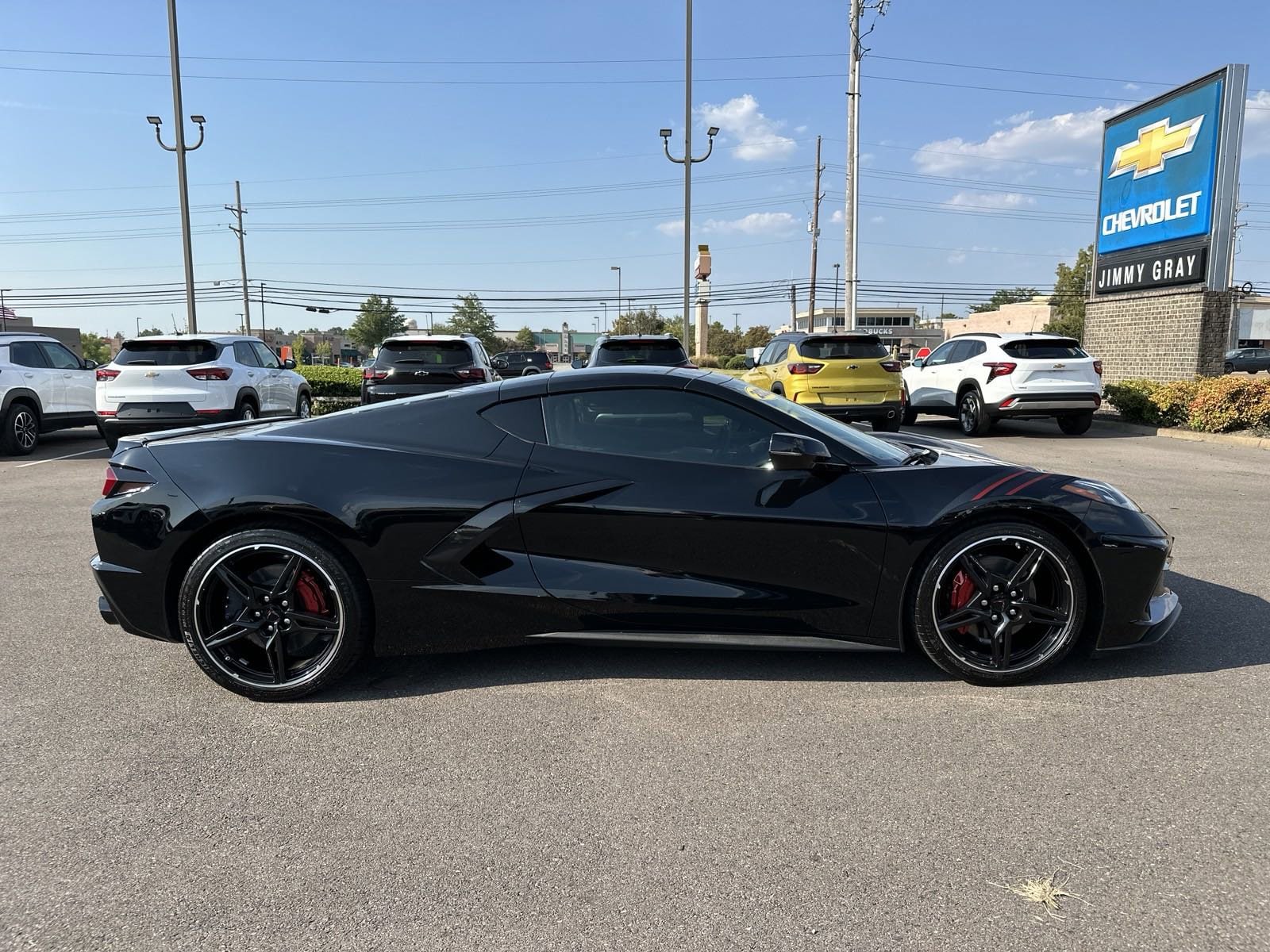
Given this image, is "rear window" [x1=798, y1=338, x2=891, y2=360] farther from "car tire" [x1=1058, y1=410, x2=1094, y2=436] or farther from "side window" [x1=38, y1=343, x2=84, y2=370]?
"side window" [x1=38, y1=343, x2=84, y2=370]

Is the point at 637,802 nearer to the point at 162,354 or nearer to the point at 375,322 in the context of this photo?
the point at 162,354

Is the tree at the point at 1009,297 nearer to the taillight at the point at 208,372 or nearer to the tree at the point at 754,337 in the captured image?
the tree at the point at 754,337

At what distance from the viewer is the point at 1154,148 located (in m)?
16.5

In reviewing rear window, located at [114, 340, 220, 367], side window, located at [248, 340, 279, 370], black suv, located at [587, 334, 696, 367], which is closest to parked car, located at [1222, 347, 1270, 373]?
black suv, located at [587, 334, 696, 367]

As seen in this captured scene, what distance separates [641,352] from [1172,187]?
12087 mm

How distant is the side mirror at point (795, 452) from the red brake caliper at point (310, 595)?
6.47 feet

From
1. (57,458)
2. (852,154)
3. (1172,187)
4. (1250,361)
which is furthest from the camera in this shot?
(1250,361)

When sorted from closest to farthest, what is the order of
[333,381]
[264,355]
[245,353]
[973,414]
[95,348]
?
[245,353] → [264,355] → [973,414] → [333,381] → [95,348]

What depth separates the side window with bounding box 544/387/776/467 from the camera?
3520mm

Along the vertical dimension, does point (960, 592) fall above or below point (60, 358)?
below

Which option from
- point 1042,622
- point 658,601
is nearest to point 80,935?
point 658,601

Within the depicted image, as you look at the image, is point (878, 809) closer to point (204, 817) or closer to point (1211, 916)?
point (1211, 916)

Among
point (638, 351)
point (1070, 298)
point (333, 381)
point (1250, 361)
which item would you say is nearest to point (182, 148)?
point (333, 381)

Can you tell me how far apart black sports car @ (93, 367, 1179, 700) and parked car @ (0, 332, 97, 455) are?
10.3 meters
